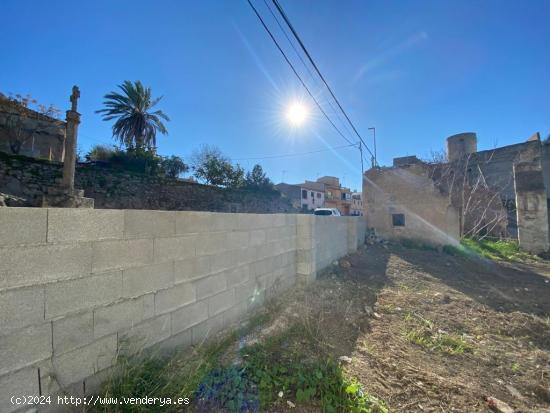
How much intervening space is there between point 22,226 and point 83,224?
0.32m

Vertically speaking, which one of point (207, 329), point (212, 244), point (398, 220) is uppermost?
point (398, 220)

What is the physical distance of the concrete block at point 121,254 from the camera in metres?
1.83

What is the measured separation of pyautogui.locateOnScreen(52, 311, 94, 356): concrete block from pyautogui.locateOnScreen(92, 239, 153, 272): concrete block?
1.07 feet

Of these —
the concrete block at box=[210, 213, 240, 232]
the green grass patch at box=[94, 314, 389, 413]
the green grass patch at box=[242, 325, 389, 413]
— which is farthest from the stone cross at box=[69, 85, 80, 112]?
the green grass patch at box=[242, 325, 389, 413]

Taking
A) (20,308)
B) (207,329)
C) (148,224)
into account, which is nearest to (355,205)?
(207,329)

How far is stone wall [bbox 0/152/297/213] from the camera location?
7742 mm

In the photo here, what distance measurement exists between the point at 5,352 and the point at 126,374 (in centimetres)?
75

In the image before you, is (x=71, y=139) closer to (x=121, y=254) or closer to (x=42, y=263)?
(x=121, y=254)

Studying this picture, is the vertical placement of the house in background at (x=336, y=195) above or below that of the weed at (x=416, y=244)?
above

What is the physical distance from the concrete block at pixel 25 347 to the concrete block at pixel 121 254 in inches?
17.0

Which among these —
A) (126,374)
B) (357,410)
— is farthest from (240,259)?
(357,410)

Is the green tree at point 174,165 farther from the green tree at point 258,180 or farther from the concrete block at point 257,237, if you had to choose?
the concrete block at point 257,237

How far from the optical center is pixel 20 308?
1446mm

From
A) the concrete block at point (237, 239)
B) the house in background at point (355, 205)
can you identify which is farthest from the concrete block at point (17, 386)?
the house in background at point (355, 205)
